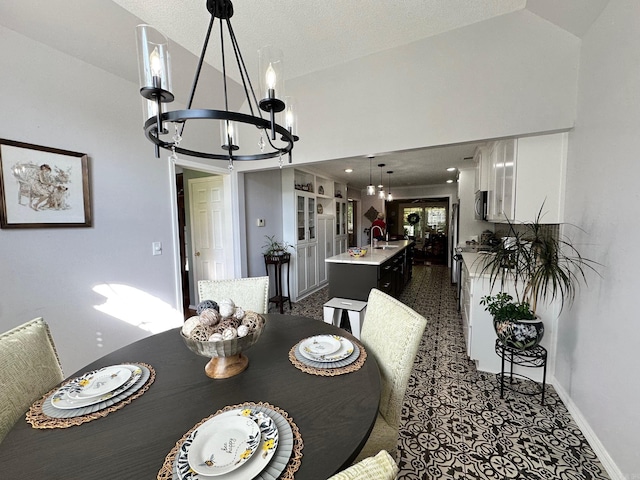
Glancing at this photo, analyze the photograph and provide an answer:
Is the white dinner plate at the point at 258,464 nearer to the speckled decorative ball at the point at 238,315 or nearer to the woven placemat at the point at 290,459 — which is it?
the woven placemat at the point at 290,459

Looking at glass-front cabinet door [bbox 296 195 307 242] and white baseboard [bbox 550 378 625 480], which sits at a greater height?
glass-front cabinet door [bbox 296 195 307 242]

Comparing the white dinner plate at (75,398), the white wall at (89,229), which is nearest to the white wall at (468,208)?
the white wall at (89,229)

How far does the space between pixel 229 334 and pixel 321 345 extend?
19.4 inches

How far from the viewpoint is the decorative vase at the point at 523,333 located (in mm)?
1957

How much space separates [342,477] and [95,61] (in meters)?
3.07

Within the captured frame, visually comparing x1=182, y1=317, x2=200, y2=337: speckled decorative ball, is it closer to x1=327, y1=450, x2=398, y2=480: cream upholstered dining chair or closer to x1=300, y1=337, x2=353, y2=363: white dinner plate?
x1=300, y1=337, x2=353, y2=363: white dinner plate

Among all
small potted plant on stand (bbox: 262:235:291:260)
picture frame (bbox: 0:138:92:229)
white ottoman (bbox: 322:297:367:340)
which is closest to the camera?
picture frame (bbox: 0:138:92:229)

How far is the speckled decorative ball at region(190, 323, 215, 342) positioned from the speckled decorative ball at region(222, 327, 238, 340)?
0.06 m

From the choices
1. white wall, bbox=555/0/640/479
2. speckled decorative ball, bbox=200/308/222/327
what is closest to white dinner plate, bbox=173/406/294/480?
speckled decorative ball, bbox=200/308/222/327

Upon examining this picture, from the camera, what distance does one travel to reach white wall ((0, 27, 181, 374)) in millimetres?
1780

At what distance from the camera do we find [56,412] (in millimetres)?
918

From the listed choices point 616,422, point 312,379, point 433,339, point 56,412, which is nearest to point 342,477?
point 312,379

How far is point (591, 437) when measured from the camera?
5.27ft

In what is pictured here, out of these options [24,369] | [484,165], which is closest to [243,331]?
[24,369]
